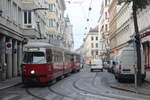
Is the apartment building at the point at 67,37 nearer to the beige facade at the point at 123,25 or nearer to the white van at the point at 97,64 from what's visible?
the beige facade at the point at 123,25

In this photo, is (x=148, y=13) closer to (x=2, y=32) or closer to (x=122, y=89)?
(x=2, y=32)

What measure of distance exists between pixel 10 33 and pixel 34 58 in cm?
1189

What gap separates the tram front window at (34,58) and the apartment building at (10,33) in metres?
4.53

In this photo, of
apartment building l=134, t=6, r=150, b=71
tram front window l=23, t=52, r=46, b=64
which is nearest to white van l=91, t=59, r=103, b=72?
apartment building l=134, t=6, r=150, b=71

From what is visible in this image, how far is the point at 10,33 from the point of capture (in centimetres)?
3584

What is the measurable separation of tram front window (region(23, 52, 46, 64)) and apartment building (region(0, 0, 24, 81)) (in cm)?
453

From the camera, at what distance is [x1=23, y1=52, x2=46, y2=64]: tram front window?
80.7ft

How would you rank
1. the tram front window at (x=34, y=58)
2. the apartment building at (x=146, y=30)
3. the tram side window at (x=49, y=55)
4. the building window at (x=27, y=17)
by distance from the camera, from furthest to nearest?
the building window at (x=27, y=17)
the apartment building at (x=146, y=30)
the tram side window at (x=49, y=55)
the tram front window at (x=34, y=58)

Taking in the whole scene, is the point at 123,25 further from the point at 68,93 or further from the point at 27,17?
the point at 68,93

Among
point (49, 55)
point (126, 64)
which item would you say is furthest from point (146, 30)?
point (49, 55)

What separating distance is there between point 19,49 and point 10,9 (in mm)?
7484

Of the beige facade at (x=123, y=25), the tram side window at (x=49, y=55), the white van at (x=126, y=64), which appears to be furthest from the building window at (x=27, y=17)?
the tram side window at (x=49, y=55)

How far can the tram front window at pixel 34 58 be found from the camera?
24609 millimetres

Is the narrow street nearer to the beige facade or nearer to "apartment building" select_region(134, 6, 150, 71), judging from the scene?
"apartment building" select_region(134, 6, 150, 71)
